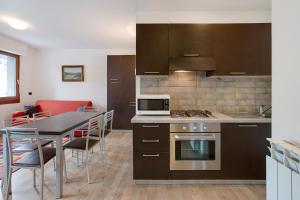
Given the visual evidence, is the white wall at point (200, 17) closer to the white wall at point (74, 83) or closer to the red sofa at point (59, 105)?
the white wall at point (74, 83)

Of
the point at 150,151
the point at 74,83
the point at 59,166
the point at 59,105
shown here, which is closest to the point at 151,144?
the point at 150,151

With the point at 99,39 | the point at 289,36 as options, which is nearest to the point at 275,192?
the point at 289,36

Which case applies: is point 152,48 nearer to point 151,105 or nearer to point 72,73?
point 151,105

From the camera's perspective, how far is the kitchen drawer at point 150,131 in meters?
2.74

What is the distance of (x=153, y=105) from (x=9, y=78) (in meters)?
4.73

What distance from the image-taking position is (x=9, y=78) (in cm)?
580

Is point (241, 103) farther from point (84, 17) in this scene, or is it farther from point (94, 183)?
point (84, 17)

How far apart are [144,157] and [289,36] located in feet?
6.87

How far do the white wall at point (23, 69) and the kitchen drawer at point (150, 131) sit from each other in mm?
4280

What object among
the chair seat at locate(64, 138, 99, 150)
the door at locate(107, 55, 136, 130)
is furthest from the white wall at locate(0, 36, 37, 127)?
the chair seat at locate(64, 138, 99, 150)

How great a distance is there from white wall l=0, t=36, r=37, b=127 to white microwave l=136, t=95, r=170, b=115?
13.4ft

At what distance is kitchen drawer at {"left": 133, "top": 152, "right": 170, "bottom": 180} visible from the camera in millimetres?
2768

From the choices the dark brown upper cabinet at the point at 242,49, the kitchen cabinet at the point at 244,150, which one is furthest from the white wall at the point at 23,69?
the kitchen cabinet at the point at 244,150

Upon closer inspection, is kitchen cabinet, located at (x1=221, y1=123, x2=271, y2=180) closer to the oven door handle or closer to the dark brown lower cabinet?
the dark brown lower cabinet
